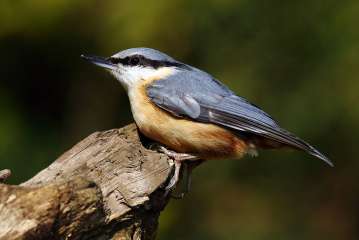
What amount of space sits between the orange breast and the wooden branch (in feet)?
0.82

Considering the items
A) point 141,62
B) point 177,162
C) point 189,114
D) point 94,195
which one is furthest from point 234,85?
point 94,195

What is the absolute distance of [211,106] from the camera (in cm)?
388

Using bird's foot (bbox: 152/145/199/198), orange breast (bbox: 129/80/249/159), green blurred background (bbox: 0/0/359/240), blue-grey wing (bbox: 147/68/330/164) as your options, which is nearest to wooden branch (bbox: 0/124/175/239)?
bird's foot (bbox: 152/145/199/198)

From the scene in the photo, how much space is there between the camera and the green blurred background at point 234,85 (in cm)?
534

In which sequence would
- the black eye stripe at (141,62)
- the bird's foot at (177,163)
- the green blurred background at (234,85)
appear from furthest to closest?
the green blurred background at (234,85) < the black eye stripe at (141,62) < the bird's foot at (177,163)

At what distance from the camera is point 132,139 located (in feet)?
11.5

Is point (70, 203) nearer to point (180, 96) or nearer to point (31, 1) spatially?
point (180, 96)

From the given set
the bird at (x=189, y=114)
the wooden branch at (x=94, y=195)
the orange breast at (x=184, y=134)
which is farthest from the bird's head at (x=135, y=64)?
the wooden branch at (x=94, y=195)

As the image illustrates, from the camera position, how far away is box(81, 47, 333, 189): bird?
3.76 metres

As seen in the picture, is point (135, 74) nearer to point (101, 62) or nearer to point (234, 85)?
point (101, 62)

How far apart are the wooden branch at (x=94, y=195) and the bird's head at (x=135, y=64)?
21.9 inches

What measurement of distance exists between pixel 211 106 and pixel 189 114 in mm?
132

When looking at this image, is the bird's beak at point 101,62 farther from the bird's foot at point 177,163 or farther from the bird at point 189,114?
the bird's foot at point 177,163

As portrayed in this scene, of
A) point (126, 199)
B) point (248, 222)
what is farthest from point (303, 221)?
point (126, 199)
